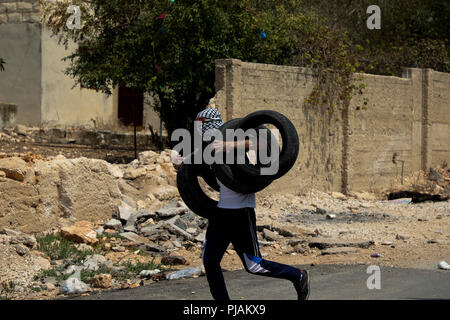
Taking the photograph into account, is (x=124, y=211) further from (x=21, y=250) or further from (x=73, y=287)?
(x=73, y=287)

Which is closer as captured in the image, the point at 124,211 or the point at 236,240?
the point at 236,240

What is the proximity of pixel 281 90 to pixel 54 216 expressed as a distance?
5.90m

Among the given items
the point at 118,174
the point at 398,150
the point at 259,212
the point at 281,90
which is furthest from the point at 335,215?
the point at 398,150

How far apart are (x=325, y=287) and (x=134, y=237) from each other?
3581 millimetres

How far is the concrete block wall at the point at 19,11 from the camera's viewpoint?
71.4 ft

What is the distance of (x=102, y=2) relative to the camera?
1593 centimetres

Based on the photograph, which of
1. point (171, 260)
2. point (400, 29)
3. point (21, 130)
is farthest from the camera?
point (400, 29)

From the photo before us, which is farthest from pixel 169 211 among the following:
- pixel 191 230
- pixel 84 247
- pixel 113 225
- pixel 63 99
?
pixel 63 99

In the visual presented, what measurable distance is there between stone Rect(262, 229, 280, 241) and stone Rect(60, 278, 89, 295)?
140 inches

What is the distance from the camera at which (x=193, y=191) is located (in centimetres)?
571

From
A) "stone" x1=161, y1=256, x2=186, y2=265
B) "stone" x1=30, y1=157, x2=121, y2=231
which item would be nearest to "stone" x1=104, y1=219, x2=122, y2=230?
"stone" x1=30, y1=157, x2=121, y2=231

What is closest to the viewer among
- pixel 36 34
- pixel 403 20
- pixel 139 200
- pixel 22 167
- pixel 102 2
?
pixel 22 167

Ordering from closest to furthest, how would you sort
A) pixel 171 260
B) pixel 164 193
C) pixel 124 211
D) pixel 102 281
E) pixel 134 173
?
pixel 102 281, pixel 171 260, pixel 124 211, pixel 164 193, pixel 134 173

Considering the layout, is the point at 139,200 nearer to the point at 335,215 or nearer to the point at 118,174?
the point at 118,174
